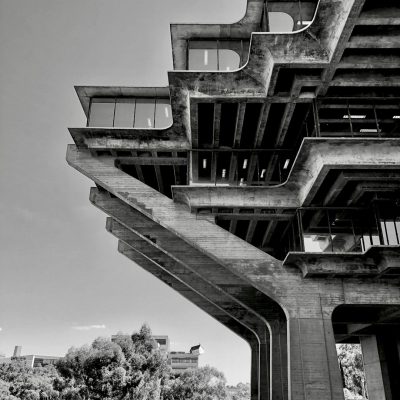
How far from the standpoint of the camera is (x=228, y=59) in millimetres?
15602

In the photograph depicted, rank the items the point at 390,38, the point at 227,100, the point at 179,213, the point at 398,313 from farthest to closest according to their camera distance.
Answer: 1. the point at 398,313
2. the point at 179,213
3. the point at 227,100
4. the point at 390,38

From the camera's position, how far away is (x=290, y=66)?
1280 cm

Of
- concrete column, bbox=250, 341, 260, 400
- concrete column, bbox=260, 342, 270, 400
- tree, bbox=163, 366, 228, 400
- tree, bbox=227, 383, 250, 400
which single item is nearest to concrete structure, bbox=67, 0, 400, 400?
concrete column, bbox=260, 342, 270, 400

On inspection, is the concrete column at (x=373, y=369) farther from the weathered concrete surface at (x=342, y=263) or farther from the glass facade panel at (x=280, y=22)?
the glass facade panel at (x=280, y=22)

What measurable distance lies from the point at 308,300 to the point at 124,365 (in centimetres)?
2872

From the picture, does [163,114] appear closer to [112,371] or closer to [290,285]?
[290,285]

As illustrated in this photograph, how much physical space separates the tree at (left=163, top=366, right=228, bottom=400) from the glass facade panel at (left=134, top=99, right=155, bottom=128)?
43451mm

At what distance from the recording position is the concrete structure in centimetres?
1295

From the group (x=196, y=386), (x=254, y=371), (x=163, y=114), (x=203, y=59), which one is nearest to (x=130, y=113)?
(x=163, y=114)

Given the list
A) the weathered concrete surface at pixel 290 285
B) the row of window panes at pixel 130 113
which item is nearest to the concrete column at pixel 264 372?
the weathered concrete surface at pixel 290 285

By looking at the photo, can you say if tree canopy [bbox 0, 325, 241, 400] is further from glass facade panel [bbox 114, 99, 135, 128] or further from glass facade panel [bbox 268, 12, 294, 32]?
glass facade panel [bbox 268, 12, 294, 32]

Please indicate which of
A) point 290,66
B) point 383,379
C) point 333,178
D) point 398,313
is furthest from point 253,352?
point 290,66

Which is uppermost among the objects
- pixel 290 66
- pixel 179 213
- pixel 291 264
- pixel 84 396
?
pixel 290 66

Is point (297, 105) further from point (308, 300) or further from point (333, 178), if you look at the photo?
point (308, 300)
